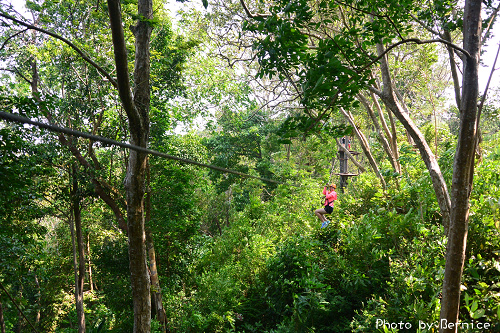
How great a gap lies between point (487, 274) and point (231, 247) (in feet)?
19.6

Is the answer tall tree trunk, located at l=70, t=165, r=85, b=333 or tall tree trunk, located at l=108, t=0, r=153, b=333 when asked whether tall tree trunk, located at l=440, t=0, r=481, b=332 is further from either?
tall tree trunk, located at l=70, t=165, r=85, b=333

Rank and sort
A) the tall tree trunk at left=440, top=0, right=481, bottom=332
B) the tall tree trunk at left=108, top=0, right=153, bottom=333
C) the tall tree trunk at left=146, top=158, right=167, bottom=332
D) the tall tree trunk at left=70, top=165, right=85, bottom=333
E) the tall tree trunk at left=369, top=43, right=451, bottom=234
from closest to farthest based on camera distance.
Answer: the tall tree trunk at left=440, top=0, right=481, bottom=332, the tall tree trunk at left=108, top=0, right=153, bottom=333, the tall tree trunk at left=369, top=43, right=451, bottom=234, the tall tree trunk at left=70, top=165, right=85, bottom=333, the tall tree trunk at left=146, top=158, right=167, bottom=332

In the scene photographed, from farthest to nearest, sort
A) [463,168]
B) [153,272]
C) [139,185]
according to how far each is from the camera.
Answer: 1. [153,272]
2. [139,185]
3. [463,168]

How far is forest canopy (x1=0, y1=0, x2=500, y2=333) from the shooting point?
87.3 inches

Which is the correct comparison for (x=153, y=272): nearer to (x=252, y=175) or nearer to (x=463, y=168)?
(x=252, y=175)

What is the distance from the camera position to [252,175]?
3.38 meters

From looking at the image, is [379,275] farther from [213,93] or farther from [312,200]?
[213,93]

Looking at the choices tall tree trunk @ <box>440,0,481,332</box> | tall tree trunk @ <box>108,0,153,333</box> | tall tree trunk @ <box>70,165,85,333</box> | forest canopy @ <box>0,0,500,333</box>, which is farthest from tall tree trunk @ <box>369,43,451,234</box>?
tall tree trunk @ <box>70,165,85,333</box>

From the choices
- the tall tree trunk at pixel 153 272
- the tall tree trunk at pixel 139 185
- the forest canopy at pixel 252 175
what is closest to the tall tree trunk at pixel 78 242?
the forest canopy at pixel 252 175

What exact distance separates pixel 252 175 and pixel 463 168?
1915 millimetres

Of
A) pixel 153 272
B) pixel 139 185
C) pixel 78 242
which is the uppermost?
pixel 139 185

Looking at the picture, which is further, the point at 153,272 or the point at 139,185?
the point at 153,272

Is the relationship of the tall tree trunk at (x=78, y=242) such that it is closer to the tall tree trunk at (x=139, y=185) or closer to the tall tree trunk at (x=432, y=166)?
the tall tree trunk at (x=139, y=185)

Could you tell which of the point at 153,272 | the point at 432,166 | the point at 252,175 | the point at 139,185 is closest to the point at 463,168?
the point at 432,166
